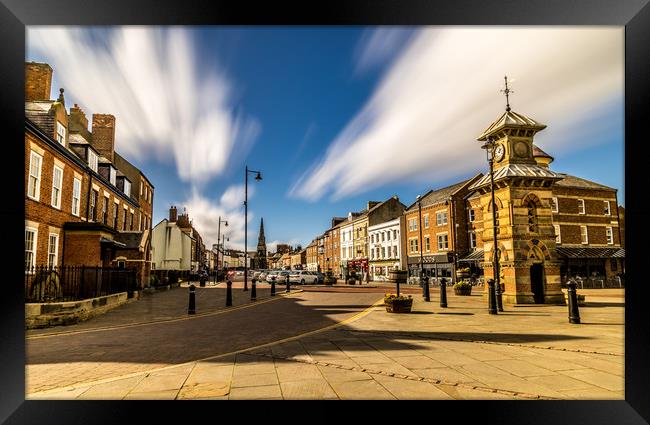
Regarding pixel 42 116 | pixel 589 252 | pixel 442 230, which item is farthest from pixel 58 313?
pixel 589 252

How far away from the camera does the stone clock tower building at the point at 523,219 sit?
16.5m

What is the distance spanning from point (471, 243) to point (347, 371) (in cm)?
3891

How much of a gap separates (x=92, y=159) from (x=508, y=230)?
24.3 meters

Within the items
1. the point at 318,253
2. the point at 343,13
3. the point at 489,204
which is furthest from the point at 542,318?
the point at 318,253

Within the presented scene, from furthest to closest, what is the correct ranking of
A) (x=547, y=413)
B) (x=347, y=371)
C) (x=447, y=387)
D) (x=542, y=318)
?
1. (x=542, y=318)
2. (x=347, y=371)
3. (x=447, y=387)
4. (x=547, y=413)

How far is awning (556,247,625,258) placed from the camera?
34.7m

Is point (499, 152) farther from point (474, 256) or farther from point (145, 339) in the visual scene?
point (474, 256)

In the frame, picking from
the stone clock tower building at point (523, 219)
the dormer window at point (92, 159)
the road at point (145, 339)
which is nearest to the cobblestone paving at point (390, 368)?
the road at point (145, 339)

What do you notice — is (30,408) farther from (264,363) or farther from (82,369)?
(264,363)

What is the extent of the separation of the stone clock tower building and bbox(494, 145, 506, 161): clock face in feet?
0.09

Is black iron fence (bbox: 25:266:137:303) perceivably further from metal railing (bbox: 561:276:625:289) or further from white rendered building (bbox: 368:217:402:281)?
white rendered building (bbox: 368:217:402:281)

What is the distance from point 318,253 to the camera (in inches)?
3570

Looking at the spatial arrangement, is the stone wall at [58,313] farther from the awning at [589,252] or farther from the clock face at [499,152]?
the awning at [589,252]

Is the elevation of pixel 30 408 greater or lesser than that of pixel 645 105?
lesser
